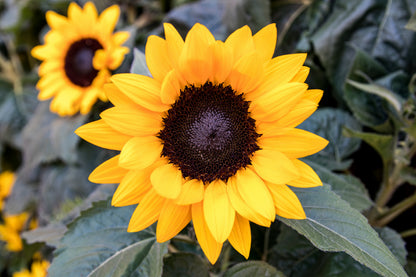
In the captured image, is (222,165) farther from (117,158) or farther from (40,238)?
(40,238)

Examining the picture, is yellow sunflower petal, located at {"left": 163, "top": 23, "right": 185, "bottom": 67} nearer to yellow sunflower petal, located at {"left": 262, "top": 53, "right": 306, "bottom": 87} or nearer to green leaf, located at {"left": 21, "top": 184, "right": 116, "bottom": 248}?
yellow sunflower petal, located at {"left": 262, "top": 53, "right": 306, "bottom": 87}

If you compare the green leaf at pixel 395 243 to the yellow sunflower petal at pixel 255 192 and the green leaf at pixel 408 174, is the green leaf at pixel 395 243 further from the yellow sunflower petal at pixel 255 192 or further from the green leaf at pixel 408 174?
the yellow sunflower petal at pixel 255 192

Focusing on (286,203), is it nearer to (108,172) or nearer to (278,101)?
(278,101)

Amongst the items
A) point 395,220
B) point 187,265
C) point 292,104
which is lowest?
point 395,220

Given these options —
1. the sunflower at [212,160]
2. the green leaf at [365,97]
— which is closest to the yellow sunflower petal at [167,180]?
→ the sunflower at [212,160]

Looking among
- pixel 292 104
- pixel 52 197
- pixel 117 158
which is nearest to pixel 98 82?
pixel 52 197

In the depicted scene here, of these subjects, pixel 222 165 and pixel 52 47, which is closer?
pixel 222 165

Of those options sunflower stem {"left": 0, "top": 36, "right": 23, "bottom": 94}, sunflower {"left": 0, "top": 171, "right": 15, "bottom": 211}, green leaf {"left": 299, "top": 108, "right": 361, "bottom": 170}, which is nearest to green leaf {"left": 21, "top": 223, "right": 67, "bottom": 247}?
green leaf {"left": 299, "top": 108, "right": 361, "bottom": 170}
